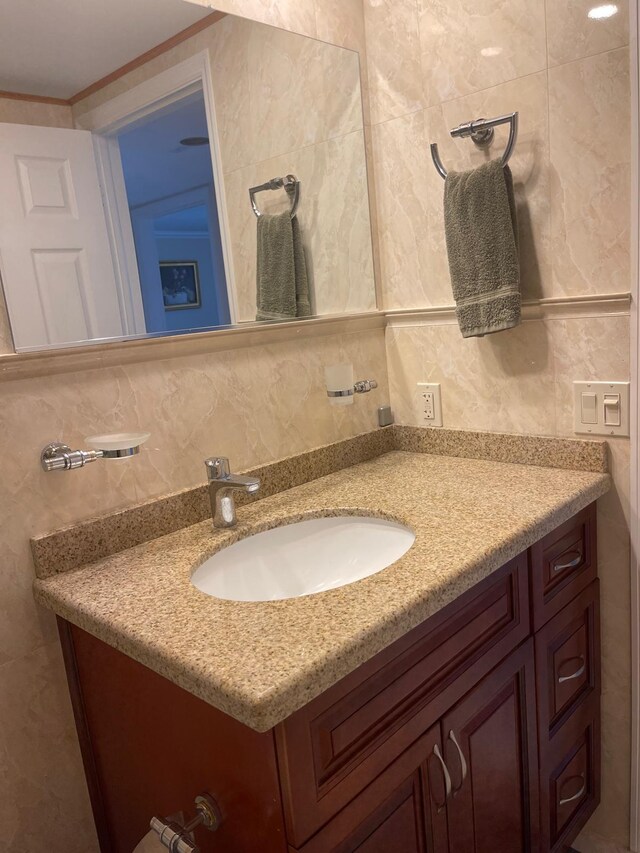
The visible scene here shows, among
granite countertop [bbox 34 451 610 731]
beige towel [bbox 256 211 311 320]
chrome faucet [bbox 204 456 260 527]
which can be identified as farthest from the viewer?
beige towel [bbox 256 211 311 320]

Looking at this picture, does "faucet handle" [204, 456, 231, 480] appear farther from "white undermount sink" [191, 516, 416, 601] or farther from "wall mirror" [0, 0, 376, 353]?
"wall mirror" [0, 0, 376, 353]

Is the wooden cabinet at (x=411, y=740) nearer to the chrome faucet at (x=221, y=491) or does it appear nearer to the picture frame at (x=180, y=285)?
the chrome faucet at (x=221, y=491)

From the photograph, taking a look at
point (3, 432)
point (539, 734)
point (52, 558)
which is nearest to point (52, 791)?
point (52, 558)

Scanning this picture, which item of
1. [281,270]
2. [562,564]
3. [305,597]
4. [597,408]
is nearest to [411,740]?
[305,597]

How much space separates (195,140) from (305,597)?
92cm

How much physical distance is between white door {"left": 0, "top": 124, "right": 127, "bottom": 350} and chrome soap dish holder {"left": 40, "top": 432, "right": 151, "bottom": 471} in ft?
0.58

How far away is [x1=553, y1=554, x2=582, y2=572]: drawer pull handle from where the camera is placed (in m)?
1.31

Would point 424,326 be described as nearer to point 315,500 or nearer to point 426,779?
point 315,500

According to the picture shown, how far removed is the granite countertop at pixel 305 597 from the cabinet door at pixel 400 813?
0.22 metres

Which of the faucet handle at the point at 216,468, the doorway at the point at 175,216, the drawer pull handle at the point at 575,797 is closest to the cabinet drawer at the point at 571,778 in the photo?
the drawer pull handle at the point at 575,797

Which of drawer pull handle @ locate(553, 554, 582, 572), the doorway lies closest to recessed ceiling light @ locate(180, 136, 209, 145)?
the doorway

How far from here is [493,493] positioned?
132 centimetres

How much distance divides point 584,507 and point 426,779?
624 millimetres

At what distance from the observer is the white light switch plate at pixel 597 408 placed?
1341mm
